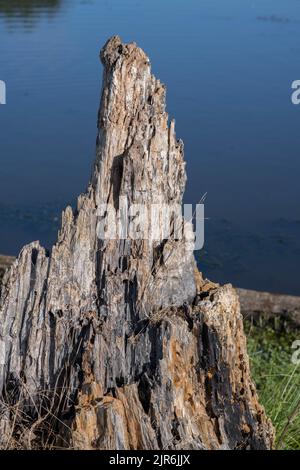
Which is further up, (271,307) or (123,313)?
(271,307)

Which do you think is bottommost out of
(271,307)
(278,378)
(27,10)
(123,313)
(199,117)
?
(123,313)

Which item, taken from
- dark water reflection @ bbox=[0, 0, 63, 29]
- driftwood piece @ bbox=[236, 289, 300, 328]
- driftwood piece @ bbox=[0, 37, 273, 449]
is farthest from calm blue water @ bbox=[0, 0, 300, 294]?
driftwood piece @ bbox=[0, 37, 273, 449]

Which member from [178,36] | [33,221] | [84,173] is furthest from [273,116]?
[178,36]

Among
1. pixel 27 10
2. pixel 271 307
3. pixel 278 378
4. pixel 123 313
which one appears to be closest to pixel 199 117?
pixel 271 307

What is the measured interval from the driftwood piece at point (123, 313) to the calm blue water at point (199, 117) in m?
4.98

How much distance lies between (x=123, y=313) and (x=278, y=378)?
213 centimetres

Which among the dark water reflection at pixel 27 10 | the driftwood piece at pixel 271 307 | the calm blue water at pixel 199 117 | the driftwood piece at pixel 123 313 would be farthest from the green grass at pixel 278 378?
the dark water reflection at pixel 27 10

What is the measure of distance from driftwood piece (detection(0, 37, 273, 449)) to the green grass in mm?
464

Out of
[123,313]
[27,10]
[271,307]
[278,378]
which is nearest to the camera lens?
[123,313]

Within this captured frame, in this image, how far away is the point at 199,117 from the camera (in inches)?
472

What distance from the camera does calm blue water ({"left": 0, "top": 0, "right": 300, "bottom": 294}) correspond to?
955cm

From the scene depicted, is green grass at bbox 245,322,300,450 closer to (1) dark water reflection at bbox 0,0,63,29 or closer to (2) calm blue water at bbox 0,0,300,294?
(2) calm blue water at bbox 0,0,300,294

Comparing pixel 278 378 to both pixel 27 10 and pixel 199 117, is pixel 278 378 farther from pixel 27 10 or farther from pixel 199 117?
pixel 27 10

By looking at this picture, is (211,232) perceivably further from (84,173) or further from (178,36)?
(178,36)
